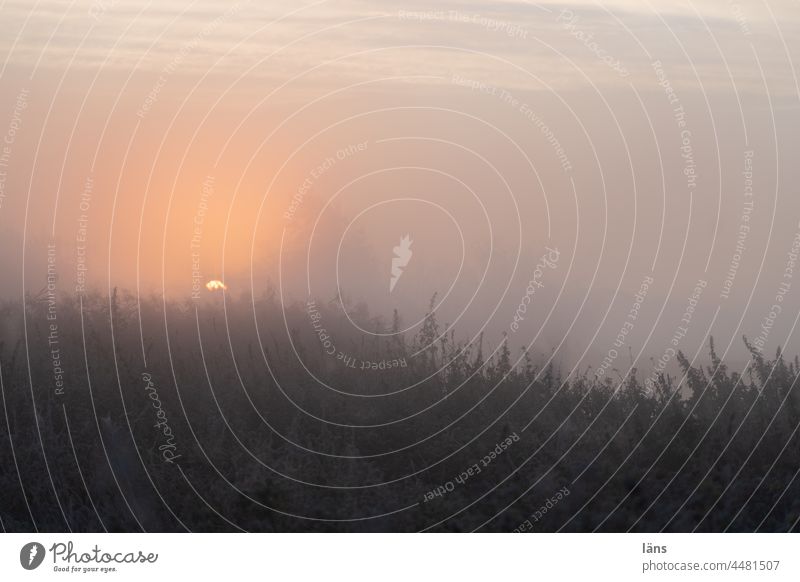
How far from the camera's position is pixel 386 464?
1035cm

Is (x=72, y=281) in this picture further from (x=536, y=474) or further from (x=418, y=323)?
(x=536, y=474)

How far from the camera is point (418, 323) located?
35.5 ft

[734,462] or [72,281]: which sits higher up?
[72,281]

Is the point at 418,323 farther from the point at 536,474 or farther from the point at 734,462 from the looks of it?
the point at 734,462

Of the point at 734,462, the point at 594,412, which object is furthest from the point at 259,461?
the point at 734,462

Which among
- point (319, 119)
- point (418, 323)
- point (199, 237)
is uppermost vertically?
point (319, 119)

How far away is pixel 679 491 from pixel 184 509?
401 cm

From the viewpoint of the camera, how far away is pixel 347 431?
10.5m

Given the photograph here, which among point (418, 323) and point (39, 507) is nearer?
point (39, 507)

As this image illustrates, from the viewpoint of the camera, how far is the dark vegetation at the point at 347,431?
10156 millimetres

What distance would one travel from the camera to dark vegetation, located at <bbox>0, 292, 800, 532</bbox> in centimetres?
1016

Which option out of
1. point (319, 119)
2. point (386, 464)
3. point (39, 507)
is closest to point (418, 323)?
point (386, 464)

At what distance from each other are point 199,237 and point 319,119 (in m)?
1.45

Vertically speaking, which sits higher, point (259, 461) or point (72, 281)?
point (72, 281)
